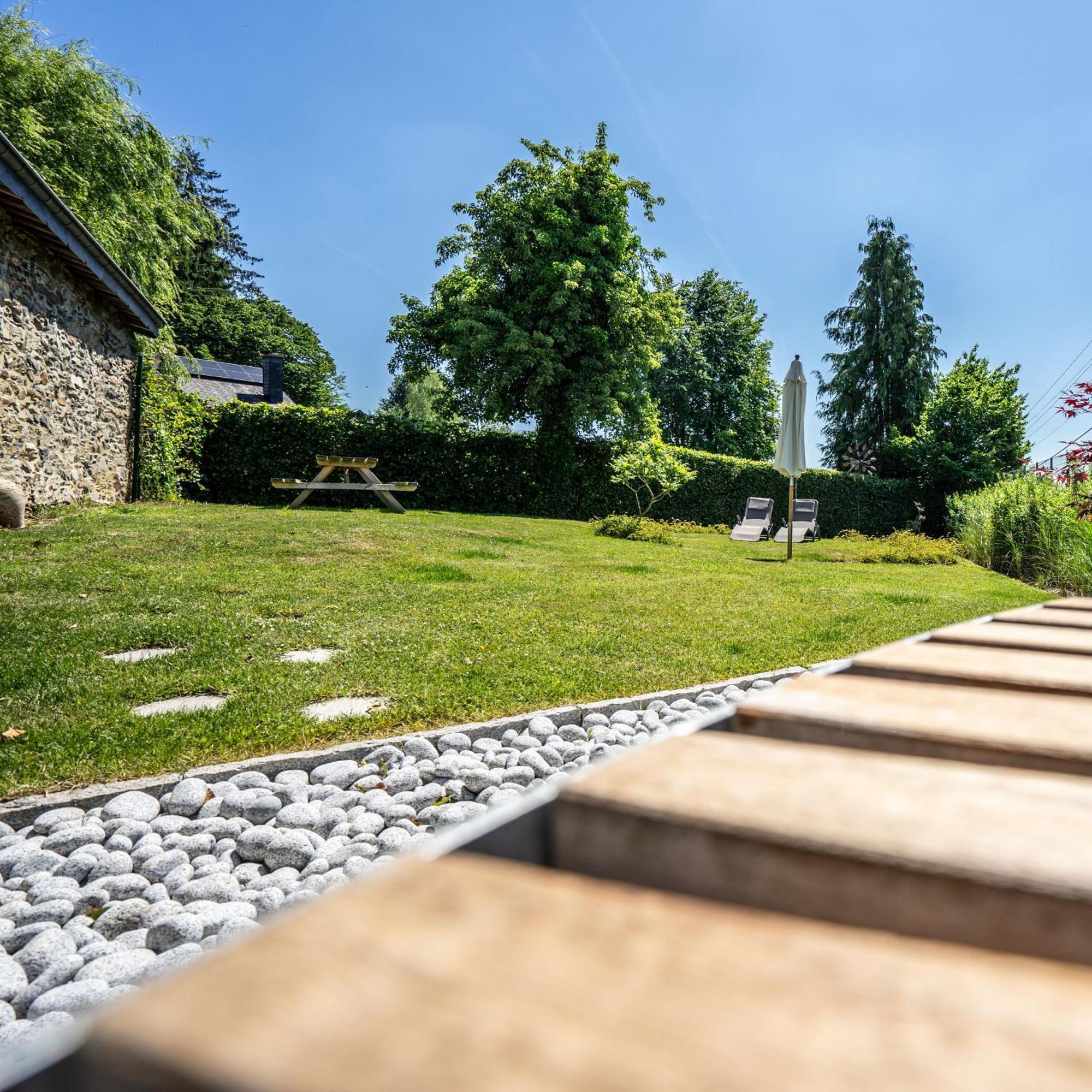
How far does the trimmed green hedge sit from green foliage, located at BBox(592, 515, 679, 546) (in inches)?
160

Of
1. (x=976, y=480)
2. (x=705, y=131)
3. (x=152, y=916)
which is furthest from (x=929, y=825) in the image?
(x=976, y=480)

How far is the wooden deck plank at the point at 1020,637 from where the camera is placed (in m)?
1.15

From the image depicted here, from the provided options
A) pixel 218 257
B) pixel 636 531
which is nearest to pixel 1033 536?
pixel 636 531

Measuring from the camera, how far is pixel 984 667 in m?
0.98

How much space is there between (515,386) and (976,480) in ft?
46.9

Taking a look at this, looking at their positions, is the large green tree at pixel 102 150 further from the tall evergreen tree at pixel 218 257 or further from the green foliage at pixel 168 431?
the tall evergreen tree at pixel 218 257

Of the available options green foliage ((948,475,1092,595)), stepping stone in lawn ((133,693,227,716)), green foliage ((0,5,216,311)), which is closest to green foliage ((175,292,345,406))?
green foliage ((0,5,216,311))

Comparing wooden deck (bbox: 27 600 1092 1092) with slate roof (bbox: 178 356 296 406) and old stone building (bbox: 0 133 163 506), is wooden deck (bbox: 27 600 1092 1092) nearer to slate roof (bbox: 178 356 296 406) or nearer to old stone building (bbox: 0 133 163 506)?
old stone building (bbox: 0 133 163 506)

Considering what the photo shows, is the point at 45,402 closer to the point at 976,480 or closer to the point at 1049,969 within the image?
the point at 1049,969

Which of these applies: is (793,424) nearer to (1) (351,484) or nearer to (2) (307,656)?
(1) (351,484)

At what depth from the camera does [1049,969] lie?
351 mm

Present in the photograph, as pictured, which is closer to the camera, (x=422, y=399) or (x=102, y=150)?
(x=102, y=150)

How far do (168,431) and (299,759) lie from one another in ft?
33.7

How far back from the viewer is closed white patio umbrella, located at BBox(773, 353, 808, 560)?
10.2 m
